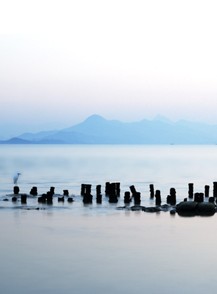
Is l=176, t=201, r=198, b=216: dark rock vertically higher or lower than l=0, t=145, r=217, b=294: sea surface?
higher

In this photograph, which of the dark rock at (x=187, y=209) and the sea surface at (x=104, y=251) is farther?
the dark rock at (x=187, y=209)

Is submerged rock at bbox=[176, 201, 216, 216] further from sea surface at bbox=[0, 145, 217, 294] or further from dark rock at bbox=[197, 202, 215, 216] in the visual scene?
sea surface at bbox=[0, 145, 217, 294]

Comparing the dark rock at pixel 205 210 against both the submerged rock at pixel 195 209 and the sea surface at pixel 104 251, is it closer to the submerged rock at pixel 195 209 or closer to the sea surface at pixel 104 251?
the submerged rock at pixel 195 209

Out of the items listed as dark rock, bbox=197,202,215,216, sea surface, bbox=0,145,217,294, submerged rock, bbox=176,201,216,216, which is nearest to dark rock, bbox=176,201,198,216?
submerged rock, bbox=176,201,216,216

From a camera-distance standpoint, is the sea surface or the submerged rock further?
the submerged rock

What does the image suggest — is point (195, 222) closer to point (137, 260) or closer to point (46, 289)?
point (137, 260)

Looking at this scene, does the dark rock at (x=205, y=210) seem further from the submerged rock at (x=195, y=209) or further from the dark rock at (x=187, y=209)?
the dark rock at (x=187, y=209)

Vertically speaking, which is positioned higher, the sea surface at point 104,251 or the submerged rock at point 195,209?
the submerged rock at point 195,209

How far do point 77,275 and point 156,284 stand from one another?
2998 millimetres

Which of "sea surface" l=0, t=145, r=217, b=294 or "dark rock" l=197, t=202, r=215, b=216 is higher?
"dark rock" l=197, t=202, r=215, b=216

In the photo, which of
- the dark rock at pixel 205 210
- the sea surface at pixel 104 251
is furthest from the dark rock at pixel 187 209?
the sea surface at pixel 104 251

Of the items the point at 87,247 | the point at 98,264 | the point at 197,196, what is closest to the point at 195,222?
the point at 197,196

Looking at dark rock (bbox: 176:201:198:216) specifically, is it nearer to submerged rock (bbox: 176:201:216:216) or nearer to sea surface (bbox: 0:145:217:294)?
submerged rock (bbox: 176:201:216:216)

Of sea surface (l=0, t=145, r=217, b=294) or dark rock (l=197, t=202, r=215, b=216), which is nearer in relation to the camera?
sea surface (l=0, t=145, r=217, b=294)
